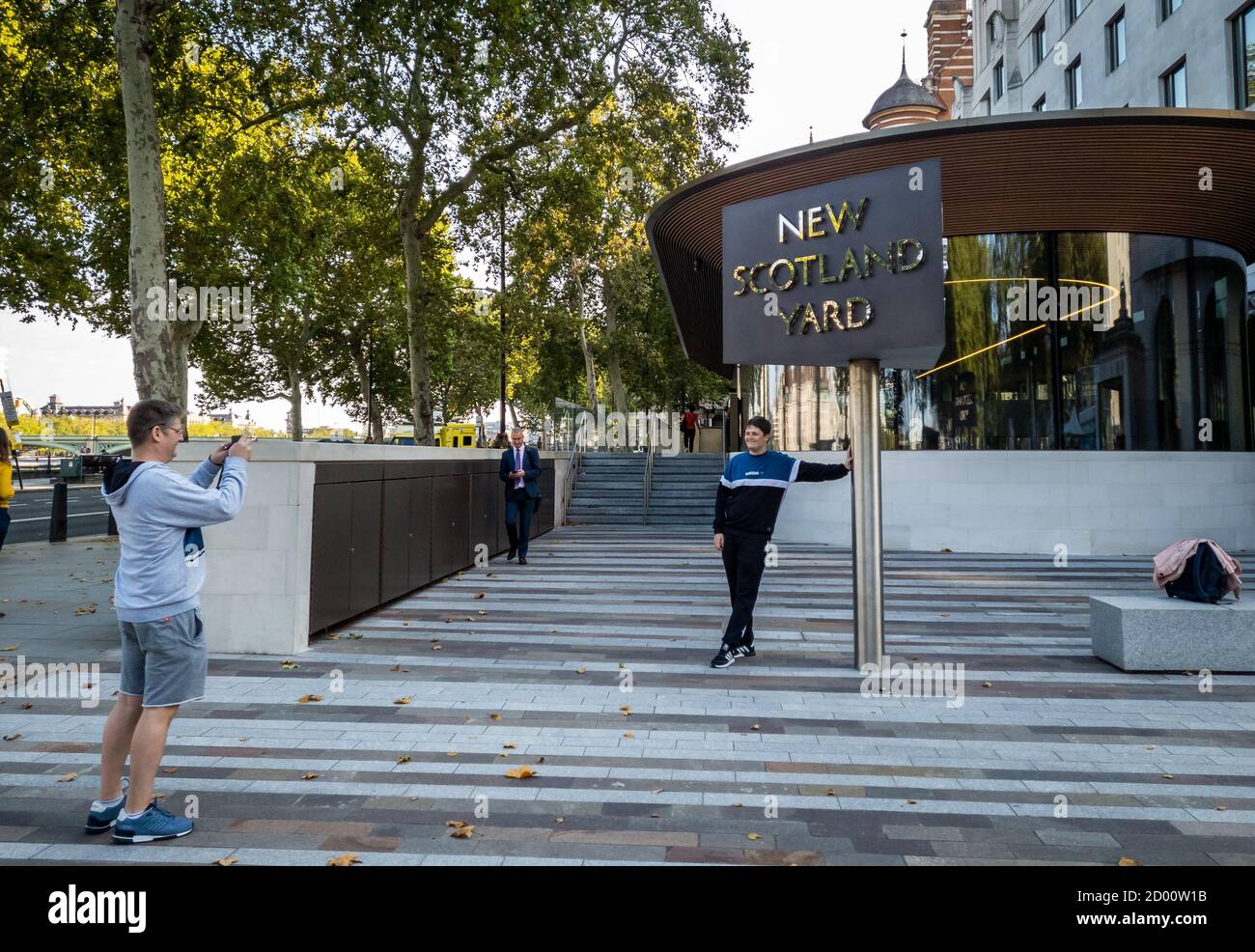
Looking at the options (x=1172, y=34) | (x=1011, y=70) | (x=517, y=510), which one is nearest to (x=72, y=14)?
(x=517, y=510)

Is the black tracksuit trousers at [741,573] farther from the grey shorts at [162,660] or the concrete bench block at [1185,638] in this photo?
the grey shorts at [162,660]

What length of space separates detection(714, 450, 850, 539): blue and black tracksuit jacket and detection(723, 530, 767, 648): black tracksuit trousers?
0.09 m

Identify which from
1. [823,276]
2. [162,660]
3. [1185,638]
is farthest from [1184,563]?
[162,660]

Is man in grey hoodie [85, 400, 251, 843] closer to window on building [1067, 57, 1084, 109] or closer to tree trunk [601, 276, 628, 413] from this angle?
window on building [1067, 57, 1084, 109]

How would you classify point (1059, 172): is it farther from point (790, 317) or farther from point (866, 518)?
point (866, 518)

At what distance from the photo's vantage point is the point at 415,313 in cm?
1780

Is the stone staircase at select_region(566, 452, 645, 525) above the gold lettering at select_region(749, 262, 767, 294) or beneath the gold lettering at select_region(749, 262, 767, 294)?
beneath

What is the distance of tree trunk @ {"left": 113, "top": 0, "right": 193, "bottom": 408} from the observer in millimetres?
10164

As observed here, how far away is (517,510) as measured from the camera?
44.8 ft

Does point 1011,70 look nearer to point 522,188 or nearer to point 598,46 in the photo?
point 598,46

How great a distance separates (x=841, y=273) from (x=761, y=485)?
182cm

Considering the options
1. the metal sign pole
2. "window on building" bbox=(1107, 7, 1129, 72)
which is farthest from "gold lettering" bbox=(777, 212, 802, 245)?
"window on building" bbox=(1107, 7, 1129, 72)

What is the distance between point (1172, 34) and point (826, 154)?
53.2ft

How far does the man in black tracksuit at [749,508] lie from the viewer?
6777mm
